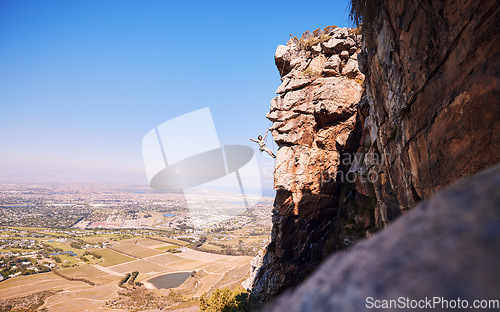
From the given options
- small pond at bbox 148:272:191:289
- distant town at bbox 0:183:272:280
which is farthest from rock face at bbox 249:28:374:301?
small pond at bbox 148:272:191:289

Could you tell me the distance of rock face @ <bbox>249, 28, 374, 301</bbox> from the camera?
15.9 metres

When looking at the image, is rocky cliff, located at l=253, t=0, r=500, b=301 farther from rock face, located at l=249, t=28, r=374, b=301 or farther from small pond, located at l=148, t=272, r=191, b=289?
small pond, located at l=148, t=272, r=191, b=289

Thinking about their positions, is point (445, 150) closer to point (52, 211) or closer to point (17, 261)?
point (17, 261)

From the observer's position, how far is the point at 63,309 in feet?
101

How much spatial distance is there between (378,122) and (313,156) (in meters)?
7.65

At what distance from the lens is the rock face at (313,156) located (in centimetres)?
1588

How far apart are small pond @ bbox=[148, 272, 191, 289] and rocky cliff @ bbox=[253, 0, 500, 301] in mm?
30228

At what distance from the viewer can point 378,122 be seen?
8734 mm

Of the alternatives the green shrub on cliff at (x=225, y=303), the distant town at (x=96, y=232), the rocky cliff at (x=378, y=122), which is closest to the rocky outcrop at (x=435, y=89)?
the rocky cliff at (x=378, y=122)

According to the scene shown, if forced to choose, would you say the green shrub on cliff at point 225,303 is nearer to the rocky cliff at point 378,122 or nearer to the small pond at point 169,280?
the rocky cliff at point 378,122

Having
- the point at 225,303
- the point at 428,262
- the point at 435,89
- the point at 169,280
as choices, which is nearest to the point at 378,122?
the point at 435,89

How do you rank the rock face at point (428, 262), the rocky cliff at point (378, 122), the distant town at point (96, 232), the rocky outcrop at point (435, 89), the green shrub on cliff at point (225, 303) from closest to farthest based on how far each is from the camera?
the rock face at point (428, 262)
the rocky outcrop at point (435, 89)
the rocky cliff at point (378, 122)
the green shrub on cliff at point (225, 303)
the distant town at point (96, 232)

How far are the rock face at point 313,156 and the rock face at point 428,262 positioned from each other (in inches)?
594

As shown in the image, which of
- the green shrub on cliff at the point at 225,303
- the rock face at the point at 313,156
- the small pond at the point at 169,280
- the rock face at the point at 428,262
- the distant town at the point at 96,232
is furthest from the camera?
the distant town at the point at 96,232
